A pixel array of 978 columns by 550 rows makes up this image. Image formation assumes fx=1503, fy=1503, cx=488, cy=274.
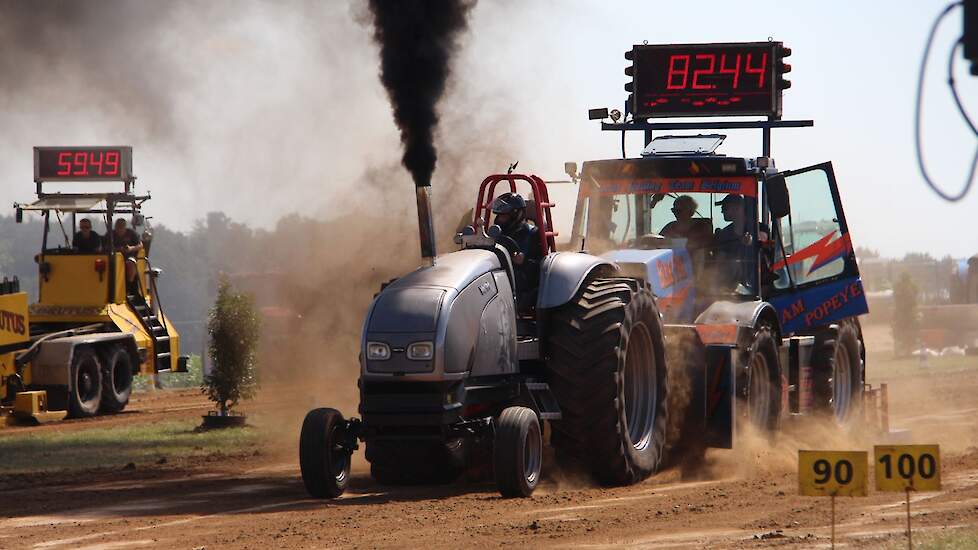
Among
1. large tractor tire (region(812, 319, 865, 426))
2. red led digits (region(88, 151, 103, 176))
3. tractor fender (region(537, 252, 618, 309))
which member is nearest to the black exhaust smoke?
tractor fender (region(537, 252, 618, 309))

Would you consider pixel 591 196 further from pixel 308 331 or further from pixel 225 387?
pixel 225 387

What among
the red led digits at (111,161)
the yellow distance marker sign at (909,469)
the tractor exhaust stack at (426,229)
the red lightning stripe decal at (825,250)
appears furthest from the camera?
the red led digits at (111,161)

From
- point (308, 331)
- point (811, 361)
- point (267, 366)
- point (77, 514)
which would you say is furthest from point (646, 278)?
point (267, 366)

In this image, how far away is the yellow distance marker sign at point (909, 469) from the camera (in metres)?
8.11

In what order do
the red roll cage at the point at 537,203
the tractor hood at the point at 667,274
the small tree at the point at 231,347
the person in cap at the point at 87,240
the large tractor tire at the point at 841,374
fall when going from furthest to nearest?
the person in cap at the point at 87,240 < the small tree at the point at 231,347 < the large tractor tire at the point at 841,374 < the tractor hood at the point at 667,274 < the red roll cage at the point at 537,203

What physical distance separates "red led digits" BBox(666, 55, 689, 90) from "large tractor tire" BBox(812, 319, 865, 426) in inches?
121

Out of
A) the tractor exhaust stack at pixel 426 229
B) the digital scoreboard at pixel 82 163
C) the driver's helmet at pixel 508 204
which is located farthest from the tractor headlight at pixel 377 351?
the digital scoreboard at pixel 82 163

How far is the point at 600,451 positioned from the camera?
11352 millimetres

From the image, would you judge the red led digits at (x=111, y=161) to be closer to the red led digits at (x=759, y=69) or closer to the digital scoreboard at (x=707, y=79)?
the digital scoreboard at (x=707, y=79)

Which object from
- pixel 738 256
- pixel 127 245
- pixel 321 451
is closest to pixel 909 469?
pixel 321 451

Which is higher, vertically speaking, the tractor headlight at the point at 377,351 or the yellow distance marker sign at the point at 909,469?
the tractor headlight at the point at 377,351

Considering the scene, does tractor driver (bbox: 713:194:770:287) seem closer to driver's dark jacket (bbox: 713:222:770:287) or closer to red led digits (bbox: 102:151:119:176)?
driver's dark jacket (bbox: 713:222:770:287)

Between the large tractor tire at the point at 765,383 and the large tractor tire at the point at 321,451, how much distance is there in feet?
14.1

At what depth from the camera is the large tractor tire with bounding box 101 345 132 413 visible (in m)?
22.2
